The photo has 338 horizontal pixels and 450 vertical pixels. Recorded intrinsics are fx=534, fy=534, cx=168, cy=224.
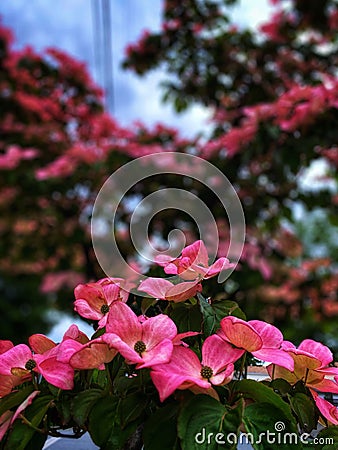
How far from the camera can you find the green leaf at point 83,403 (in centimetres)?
29

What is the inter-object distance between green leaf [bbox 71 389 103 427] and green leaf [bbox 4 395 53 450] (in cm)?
2

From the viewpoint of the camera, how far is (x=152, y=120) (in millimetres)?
2326

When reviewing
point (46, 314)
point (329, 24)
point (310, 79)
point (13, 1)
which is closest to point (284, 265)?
point (310, 79)

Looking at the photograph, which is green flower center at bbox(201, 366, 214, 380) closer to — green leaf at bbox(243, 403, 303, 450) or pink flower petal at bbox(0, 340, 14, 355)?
green leaf at bbox(243, 403, 303, 450)

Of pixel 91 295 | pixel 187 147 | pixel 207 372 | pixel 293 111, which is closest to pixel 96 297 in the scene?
pixel 91 295

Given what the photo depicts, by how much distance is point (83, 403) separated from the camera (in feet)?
0.98

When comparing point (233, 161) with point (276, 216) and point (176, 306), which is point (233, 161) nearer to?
point (276, 216)

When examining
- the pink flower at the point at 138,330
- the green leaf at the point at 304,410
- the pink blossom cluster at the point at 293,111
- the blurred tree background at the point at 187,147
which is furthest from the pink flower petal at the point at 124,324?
the blurred tree background at the point at 187,147

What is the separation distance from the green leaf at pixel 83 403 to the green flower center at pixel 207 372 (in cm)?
6

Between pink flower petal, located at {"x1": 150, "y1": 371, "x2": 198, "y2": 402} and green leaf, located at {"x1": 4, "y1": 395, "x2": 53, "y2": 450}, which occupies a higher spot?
pink flower petal, located at {"x1": 150, "y1": 371, "x2": 198, "y2": 402}

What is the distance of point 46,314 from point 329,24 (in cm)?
539

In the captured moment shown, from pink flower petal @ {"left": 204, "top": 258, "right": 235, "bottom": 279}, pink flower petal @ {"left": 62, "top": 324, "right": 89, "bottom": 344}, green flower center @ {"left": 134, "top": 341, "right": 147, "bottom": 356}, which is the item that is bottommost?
green flower center @ {"left": 134, "top": 341, "right": 147, "bottom": 356}

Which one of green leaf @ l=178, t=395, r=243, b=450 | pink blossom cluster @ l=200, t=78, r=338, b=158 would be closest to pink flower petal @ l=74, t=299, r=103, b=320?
green leaf @ l=178, t=395, r=243, b=450

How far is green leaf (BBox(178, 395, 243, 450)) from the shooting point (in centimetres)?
27
